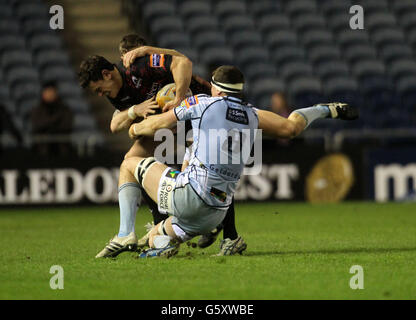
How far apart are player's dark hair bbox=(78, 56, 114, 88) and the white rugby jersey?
1.02 m

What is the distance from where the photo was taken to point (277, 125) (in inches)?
286

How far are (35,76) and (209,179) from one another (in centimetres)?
1226

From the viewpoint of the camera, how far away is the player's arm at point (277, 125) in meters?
7.24

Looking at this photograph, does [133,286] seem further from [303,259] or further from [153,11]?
[153,11]

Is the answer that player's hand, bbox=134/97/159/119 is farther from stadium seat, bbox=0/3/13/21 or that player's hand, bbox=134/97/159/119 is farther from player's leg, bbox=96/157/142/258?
stadium seat, bbox=0/3/13/21

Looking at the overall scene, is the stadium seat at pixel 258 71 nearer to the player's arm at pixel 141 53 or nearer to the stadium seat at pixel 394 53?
the stadium seat at pixel 394 53

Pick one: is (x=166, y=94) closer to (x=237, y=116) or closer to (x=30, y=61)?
(x=237, y=116)

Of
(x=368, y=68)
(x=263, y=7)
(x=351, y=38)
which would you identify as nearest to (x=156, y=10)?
(x=263, y=7)

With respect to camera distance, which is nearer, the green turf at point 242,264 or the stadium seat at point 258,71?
the green turf at point 242,264

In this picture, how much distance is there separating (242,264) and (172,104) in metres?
1.53

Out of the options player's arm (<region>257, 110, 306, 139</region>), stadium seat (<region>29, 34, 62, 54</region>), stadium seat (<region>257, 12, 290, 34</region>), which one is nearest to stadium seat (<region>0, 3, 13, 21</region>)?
stadium seat (<region>29, 34, 62, 54</region>)

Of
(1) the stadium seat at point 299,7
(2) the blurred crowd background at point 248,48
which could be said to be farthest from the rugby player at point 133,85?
(1) the stadium seat at point 299,7

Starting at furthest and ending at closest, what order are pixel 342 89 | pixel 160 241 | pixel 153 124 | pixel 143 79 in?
1. pixel 342 89
2. pixel 143 79
3. pixel 160 241
4. pixel 153 124

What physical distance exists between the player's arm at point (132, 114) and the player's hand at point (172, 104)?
0.08 metres
